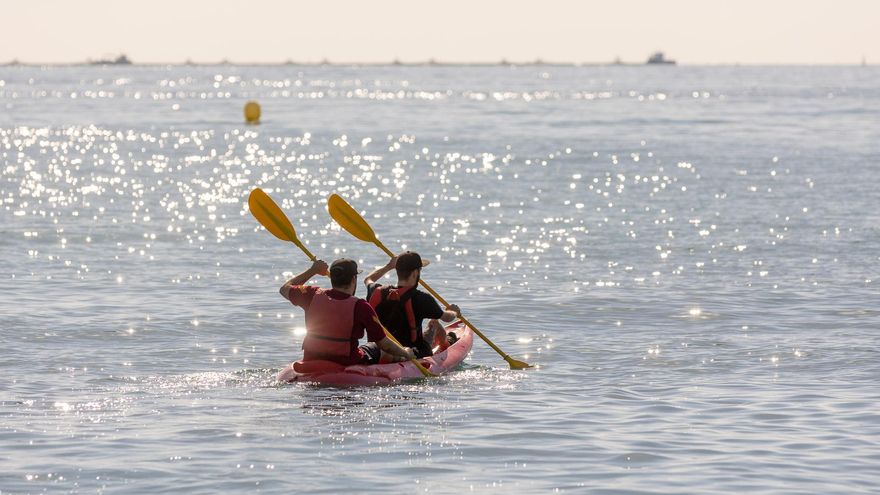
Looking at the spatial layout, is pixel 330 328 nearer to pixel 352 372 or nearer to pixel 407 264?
pixel 352 372

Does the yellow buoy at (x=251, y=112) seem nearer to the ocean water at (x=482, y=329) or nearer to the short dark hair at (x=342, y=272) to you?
the ocean water at (x=482, y=329)

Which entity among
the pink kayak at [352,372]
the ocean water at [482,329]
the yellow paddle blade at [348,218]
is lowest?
the ocean water at [482,329]

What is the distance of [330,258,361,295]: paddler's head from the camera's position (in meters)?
13.5

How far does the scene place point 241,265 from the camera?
24.3 metres

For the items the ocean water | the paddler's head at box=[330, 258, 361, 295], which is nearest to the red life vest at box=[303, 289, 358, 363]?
the paddler's head at box=[330, 258, 361, 295]

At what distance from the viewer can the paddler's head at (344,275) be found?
1350 cm

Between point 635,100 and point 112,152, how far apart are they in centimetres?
6563

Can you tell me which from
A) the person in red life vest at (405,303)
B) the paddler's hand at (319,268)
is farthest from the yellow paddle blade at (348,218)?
the paddler's hand at (319,268)

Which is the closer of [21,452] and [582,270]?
[21,452]

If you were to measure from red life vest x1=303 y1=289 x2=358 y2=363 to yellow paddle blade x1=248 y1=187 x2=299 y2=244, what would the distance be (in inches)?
107

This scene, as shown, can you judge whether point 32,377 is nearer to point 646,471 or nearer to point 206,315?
point 206,315

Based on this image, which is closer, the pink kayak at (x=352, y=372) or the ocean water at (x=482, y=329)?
the ocean water at (x=482, y=329)

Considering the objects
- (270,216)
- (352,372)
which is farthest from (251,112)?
(352,372)

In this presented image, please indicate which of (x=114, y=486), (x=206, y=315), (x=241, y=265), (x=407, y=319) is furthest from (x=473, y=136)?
(x=114, y=486)
